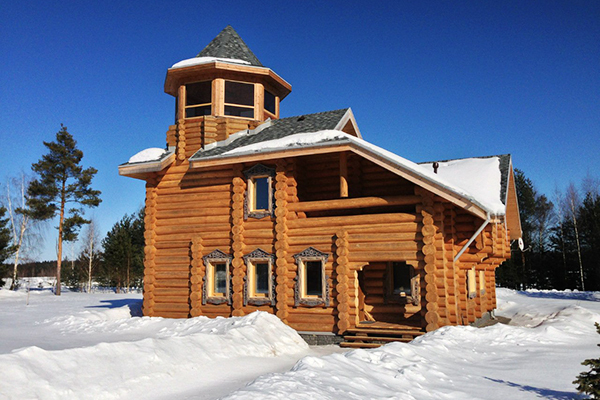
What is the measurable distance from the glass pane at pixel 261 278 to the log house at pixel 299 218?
0.16 ft

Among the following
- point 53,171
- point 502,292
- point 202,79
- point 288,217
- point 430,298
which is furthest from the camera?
point 53,171

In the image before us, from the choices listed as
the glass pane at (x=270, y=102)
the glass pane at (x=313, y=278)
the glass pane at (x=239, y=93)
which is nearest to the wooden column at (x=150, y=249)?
the glass pane at (x=239, y=93)

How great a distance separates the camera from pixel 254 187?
15758 mm

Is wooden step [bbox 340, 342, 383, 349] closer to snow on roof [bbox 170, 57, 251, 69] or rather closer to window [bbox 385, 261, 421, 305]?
window [bbox 385, 261, 421, 305]

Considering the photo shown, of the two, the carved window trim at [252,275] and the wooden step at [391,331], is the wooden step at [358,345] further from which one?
the carved window trim at [252,275]

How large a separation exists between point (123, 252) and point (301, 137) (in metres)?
33.0

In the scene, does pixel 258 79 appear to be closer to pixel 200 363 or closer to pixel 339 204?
pixel 339 204

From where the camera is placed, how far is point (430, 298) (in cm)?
1300

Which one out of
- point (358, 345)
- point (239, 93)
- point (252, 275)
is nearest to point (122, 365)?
point (358, 345)

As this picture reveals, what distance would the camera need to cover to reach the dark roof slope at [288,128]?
52.6 feet

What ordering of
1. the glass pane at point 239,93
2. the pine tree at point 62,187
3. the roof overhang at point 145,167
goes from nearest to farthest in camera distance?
the roof overhang at point 145,167
the glass pane at point 239,93
the pine tree at point 62,187

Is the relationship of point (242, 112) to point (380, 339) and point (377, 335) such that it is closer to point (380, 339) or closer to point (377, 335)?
point (377, 335)

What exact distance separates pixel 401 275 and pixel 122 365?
1092 centimetres

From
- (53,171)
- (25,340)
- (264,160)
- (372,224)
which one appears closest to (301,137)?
(264,160)
